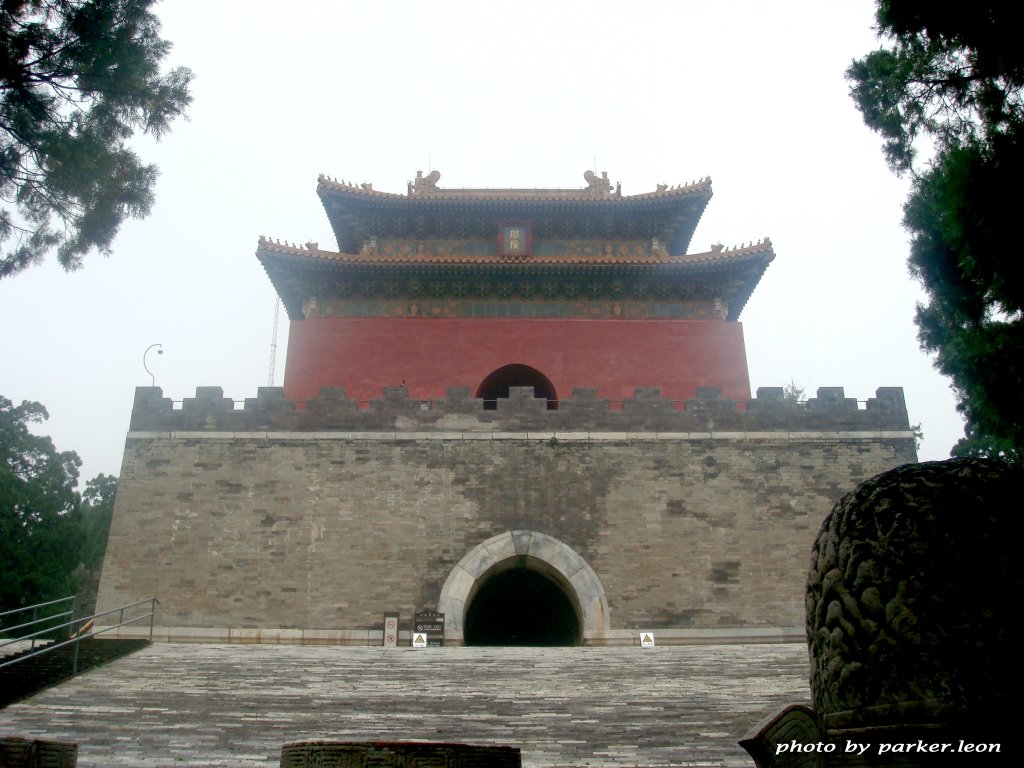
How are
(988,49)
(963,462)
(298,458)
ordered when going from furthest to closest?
(298,458) → (988,49) → (963,462)

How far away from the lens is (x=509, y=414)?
467 inches

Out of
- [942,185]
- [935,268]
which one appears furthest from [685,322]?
[942,185]

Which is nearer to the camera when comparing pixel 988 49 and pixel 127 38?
pixel 988 49

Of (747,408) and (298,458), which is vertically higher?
(747,408)

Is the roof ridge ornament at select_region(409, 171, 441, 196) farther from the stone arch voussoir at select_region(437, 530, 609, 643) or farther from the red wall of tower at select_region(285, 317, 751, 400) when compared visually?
the stone arch voussoir at select_region(437, 530, 609, 643)

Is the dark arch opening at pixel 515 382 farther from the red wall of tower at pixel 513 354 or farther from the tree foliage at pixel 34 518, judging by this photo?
the tree foliage at pixel 34 518

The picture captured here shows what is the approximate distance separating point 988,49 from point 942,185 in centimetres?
68

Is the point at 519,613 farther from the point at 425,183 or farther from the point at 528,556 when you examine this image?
the point at 425,183

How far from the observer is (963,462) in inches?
92.2

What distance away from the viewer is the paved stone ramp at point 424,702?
5.32 m

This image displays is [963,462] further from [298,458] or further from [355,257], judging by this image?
[355,257]

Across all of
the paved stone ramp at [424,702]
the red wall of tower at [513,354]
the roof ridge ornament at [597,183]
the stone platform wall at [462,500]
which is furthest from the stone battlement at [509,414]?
the roof ridge ornament at [597,183]

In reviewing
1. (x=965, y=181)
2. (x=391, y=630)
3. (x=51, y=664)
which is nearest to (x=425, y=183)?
(x=391, y=630)

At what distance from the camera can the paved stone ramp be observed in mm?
5316
